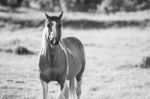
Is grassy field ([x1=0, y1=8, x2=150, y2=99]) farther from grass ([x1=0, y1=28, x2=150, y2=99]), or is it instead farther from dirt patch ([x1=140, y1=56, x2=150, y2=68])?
dirt patch ([x1=140, y1=56, x2=150, y2=68])

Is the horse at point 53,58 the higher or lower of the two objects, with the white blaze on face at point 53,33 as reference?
lower

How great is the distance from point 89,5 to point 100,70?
32645 mm

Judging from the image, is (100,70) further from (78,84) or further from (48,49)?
(48,49)

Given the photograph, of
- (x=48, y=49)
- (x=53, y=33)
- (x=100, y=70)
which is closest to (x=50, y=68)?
(x=48, y=49)

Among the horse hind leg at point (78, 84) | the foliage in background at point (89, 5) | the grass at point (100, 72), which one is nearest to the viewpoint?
the horse hind leg at point (78, 84)

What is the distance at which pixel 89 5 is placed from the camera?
1834 inches

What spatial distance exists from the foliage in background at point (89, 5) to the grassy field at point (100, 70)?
16.7 m

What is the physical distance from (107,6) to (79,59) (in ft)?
118

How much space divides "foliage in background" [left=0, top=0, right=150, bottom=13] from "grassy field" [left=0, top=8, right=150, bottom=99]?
16.7 meters

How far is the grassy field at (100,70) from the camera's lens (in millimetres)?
10164

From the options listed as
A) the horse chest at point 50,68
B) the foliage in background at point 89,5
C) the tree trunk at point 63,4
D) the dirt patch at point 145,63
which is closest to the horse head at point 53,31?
the horse chest at point 50,68

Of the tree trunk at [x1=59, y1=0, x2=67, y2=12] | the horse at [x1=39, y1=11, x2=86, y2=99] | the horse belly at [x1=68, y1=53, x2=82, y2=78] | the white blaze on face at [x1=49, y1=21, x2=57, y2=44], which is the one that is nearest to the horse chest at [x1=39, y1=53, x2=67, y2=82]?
the horse at [x1=39, y1=11, x2=86, y2=99]

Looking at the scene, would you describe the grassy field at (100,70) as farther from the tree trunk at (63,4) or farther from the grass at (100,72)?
the tree trunk at (63,4)

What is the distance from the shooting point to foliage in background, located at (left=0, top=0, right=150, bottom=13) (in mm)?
44334
